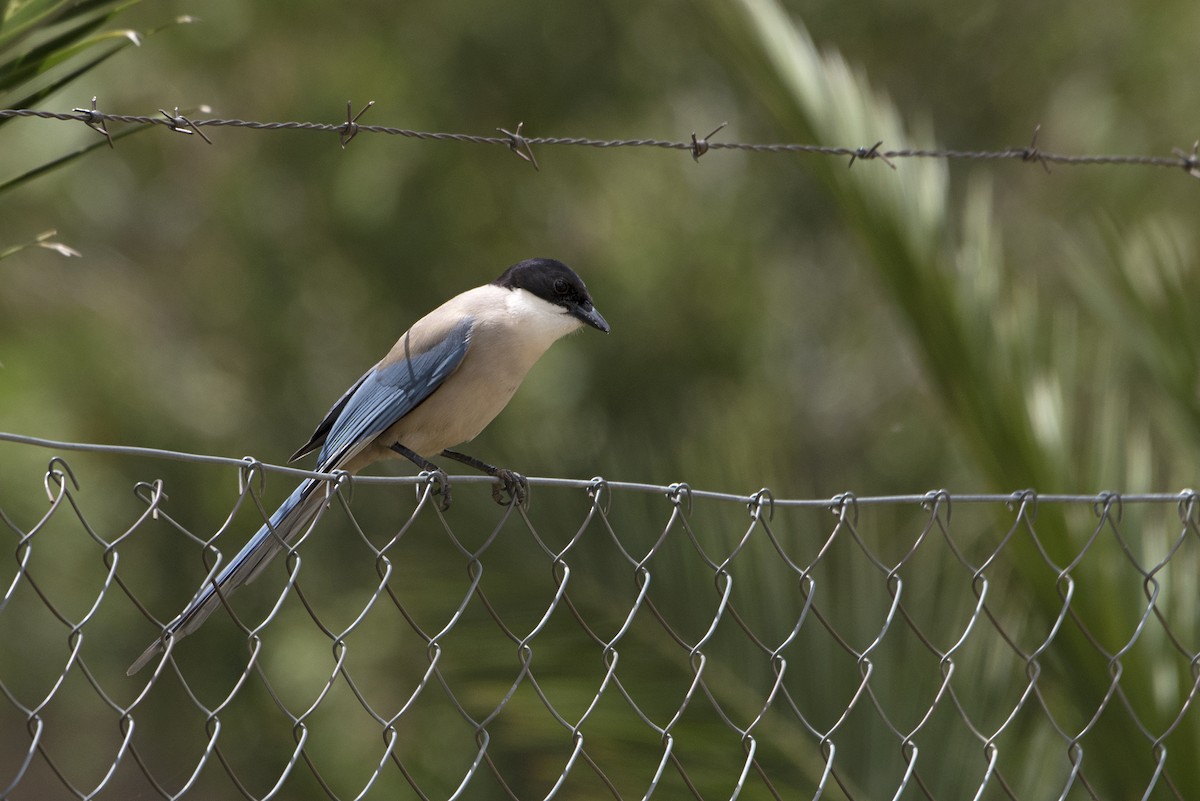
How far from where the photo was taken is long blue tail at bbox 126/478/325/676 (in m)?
2.46

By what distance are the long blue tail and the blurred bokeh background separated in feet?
12.8

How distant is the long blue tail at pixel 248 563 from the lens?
2.46 m

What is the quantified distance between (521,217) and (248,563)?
6.57m

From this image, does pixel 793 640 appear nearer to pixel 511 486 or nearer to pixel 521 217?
pixel 511 486

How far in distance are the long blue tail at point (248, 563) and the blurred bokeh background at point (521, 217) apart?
3.89m

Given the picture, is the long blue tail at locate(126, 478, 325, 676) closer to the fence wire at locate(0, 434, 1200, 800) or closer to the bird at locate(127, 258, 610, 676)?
the fence wire at locate(0, 434, 1200, 800)

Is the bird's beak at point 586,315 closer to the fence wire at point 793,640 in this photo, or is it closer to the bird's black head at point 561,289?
the bird's black head at point 561,289

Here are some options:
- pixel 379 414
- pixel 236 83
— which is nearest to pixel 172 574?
pixel 236 83

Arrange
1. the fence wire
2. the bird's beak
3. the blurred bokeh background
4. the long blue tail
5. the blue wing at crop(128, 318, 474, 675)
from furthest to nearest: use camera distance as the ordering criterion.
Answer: the blurred bokeh background → the bird's beak → the blue wing at crop(128, 318, 474, 675) → the fence wire → the long blue tail

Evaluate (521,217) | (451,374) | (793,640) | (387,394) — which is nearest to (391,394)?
(387,394)

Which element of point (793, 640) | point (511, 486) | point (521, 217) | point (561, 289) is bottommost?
point (793, 640)

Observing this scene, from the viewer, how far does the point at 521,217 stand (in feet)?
30.7

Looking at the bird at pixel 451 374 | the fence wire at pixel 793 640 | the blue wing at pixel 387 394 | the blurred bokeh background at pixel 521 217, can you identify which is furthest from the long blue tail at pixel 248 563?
the blurred bokeh background at pixel 521 217

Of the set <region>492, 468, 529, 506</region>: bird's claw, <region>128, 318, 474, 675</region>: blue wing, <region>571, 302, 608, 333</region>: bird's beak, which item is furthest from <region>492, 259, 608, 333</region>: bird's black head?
<region>492, 468, 529, 506</region>: bird's claw
